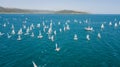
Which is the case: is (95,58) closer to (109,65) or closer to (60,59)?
(109,65)

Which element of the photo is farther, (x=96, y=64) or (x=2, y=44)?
(x=2, y=44)

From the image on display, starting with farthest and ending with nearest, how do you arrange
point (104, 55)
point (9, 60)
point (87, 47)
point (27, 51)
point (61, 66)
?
point (87, 47)
point (27, 51)
point (104, 55)
point (9, 60)
point (61, 66)

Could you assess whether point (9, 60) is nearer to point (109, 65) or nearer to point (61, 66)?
point (61, 66)

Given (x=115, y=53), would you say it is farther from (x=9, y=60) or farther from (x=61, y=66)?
(x=9, y=60)

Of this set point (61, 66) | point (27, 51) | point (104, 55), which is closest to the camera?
point (61, 66)

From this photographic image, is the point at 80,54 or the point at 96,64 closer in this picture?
the point at 96,64

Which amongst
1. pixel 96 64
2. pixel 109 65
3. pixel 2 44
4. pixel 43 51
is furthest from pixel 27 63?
pixel 2 44

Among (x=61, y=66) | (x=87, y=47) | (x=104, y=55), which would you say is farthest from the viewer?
(x=87, y=47)

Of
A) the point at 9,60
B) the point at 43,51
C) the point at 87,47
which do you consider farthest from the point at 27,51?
the point at 87,47

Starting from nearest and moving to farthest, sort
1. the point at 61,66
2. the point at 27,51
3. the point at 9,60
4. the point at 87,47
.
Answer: the point at 61,66 → the point at 9,60 → the point at 27,51 → the point at 87,47
